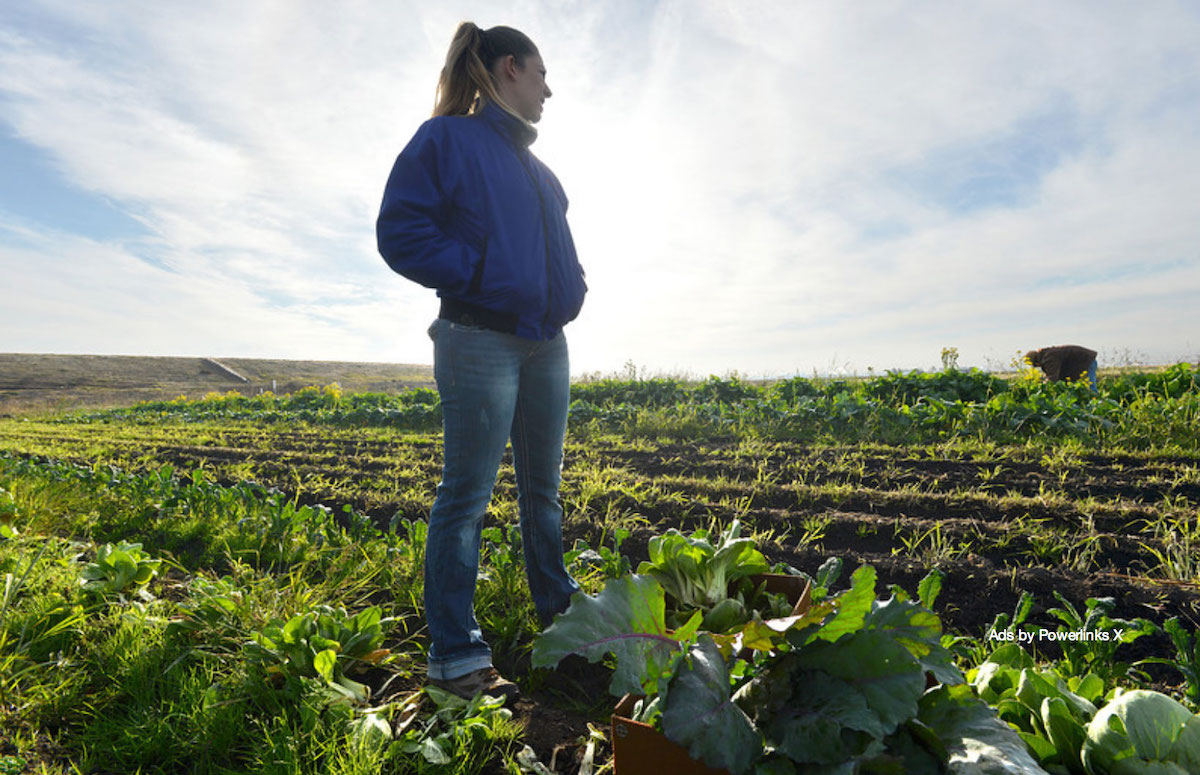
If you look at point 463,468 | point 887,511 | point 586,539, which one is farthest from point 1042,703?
point 887,511

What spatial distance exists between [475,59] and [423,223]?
1.98 feet

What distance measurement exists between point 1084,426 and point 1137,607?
11.7 feet

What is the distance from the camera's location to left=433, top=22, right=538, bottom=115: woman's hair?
6.07 ft

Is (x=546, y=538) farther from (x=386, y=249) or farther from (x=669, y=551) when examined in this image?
(x=386, y=249)

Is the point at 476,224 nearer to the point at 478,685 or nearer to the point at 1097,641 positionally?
the point at 478,685

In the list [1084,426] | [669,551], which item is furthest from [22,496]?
[1084,426]

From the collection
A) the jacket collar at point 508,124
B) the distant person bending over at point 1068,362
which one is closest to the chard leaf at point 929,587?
the jacket collar at point 508,124

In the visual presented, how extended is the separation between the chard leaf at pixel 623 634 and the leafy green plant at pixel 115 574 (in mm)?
2190

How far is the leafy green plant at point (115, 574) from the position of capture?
7.80ft

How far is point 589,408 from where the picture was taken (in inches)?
327

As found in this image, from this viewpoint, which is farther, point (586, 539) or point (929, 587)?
point (586, 539)

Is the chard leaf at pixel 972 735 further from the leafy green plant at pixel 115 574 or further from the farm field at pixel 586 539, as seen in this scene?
the leafy green plant at pixel 115 574

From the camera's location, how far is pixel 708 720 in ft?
2.83

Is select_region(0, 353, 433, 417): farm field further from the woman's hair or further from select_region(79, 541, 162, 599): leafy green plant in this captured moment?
the woman's hair
